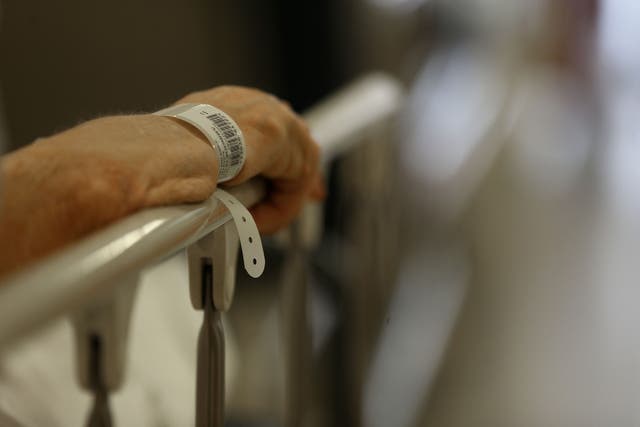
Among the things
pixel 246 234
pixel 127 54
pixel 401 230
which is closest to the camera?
pixel 246 234

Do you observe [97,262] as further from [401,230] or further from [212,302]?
[401,230]

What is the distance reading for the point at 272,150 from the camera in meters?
0.76

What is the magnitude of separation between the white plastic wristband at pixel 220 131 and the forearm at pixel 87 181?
26 mm

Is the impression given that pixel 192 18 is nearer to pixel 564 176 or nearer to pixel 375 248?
pixel 375 248

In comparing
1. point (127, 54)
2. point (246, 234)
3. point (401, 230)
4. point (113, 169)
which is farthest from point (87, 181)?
point (401, 230)

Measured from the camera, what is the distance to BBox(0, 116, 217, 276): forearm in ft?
1.68

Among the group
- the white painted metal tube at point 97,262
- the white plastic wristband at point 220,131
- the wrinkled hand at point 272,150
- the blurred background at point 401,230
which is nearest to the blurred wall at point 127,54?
the blurred background at point 401,230

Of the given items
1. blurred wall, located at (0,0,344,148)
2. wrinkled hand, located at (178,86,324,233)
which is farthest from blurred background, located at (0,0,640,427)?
wrinkled hand, located at (178,86,324,233)

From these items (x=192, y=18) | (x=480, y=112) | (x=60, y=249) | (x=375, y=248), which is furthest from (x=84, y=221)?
(x=480, y=112)

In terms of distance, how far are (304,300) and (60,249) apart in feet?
1.70

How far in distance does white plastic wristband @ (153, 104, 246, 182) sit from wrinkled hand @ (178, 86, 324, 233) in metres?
0.02

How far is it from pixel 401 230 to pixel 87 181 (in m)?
1.96

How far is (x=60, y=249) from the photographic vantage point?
511 millimetres

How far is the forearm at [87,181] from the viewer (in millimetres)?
511
